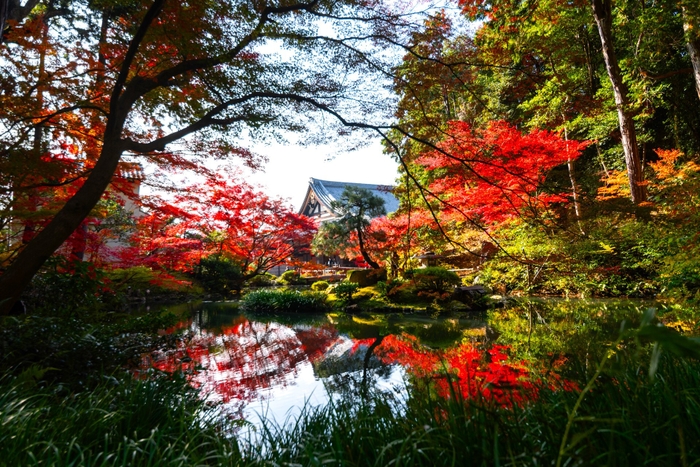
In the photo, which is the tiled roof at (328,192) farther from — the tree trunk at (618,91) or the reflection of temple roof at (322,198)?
the tree trunk at (618,91)

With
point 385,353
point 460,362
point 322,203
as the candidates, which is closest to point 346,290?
point 385,353

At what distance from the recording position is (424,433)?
156 centimetres

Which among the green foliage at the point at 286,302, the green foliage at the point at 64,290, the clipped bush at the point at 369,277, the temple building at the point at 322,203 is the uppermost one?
the temple building at the point at 322,203

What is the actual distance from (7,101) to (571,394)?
6.05 m

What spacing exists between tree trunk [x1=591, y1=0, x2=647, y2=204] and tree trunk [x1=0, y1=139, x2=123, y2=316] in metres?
7.99

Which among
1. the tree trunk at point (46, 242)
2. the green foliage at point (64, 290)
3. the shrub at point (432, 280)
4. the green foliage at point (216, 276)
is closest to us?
the tree trunk at point (46, 242)

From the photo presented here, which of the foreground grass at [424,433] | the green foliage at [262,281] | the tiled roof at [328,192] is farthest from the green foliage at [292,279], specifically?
the foreground grass at [424,433]

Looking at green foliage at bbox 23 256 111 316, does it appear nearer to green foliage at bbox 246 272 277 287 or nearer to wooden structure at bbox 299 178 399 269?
green foliage at bbox 246 272 277 287

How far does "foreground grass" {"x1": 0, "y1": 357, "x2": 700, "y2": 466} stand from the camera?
54.2 inches

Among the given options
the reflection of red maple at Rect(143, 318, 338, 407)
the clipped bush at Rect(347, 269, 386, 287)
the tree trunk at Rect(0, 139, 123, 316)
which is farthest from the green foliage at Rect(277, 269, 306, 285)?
the tree trunk at Rect(0, 139, 123, 316)

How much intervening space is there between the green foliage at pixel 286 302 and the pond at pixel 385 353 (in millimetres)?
1943

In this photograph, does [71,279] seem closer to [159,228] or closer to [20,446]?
[20,446]

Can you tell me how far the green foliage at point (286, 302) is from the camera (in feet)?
37.3

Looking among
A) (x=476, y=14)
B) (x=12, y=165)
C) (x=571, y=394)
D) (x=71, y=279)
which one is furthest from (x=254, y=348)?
(x=476, y=14)
